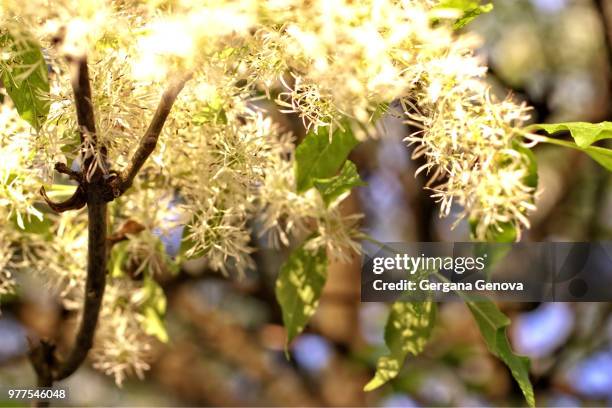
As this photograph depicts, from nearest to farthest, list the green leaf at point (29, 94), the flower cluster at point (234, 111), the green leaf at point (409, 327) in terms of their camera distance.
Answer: the flower cluster at point (234, 111)
the green leaf at point (29, 94)
the green leaf at point (409, 327)

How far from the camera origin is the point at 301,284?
0.69 m

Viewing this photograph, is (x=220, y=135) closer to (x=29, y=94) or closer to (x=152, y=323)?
(x=29, y=94)

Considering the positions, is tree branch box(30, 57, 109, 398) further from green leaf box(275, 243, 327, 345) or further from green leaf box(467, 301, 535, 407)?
green leaf box(467, 301, 535, 407)

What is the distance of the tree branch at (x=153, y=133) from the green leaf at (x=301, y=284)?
22cm

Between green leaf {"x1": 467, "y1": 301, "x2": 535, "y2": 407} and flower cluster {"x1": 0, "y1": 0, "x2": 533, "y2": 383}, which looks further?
green leaf {"x1": 467, "y1": 301, "x2": 535, "y2": 407}

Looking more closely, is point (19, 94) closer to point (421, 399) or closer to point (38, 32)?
point (38, 32)

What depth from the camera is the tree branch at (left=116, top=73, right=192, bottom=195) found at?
43cm

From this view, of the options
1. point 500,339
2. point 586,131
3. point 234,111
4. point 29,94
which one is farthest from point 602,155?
point 29,94

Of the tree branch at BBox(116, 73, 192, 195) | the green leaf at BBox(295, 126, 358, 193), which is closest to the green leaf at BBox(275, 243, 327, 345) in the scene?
the green leaf at BBox(295, 126, 358, 193)

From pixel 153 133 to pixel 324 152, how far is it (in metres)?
0.17

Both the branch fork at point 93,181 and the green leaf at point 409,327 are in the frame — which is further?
the green leaf at point 409,327

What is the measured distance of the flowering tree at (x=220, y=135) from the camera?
38 cm

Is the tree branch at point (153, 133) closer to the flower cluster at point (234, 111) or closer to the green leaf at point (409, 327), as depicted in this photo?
the flower cluster at point (234, 111)

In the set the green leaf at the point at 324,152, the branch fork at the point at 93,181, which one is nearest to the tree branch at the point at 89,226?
the branch fork at the point at 93,181
